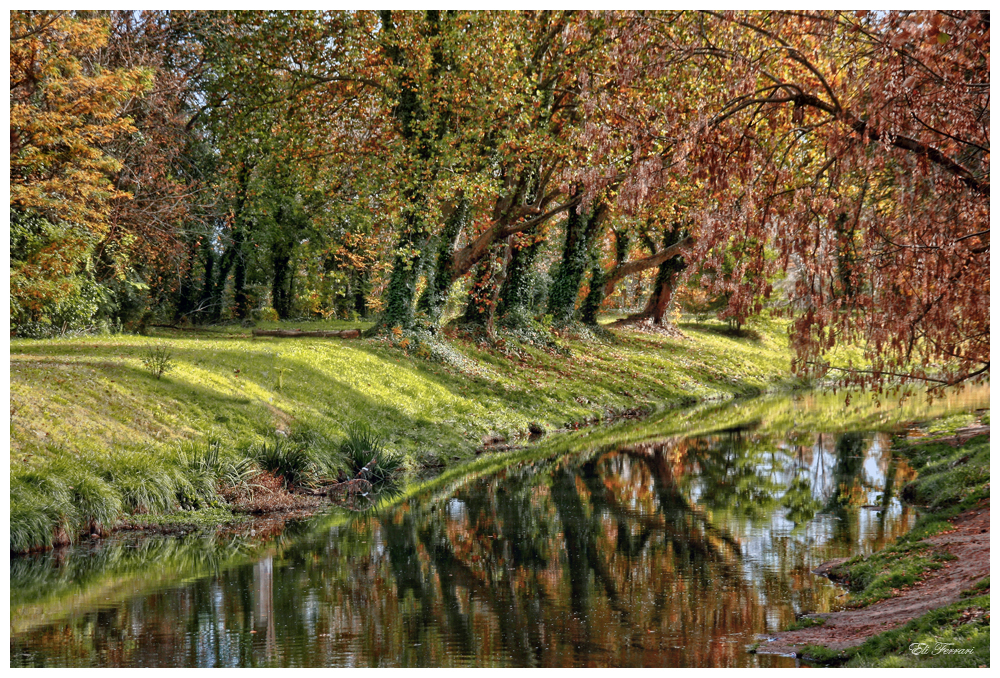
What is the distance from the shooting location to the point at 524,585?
1056cm

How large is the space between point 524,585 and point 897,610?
4.23 meters

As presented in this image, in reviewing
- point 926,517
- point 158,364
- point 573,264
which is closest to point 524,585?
point 926,517

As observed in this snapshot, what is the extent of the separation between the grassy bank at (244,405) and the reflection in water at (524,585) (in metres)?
1.73

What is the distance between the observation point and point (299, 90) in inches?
989

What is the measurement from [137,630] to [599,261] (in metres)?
32.0

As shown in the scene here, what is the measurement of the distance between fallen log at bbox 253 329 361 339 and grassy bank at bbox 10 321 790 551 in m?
1.01

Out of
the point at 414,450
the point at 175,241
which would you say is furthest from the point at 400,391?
the point at 175,241

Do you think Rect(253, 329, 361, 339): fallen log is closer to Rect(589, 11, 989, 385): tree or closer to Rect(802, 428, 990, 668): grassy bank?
Rect(802, 428, 990, 668): grassy bank

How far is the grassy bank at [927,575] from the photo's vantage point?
21.8 feet

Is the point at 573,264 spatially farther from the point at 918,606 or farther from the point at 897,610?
the point at 918,606

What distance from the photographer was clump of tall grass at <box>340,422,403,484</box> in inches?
686

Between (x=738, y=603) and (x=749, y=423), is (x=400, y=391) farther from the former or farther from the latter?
(x=738, y=603)

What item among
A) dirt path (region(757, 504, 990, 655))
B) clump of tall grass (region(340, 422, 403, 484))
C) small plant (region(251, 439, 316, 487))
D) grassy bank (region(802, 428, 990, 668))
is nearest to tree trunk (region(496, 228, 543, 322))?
clump of tall grass (region(340, 422, 403, 484))

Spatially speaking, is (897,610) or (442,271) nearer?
(897,610)
